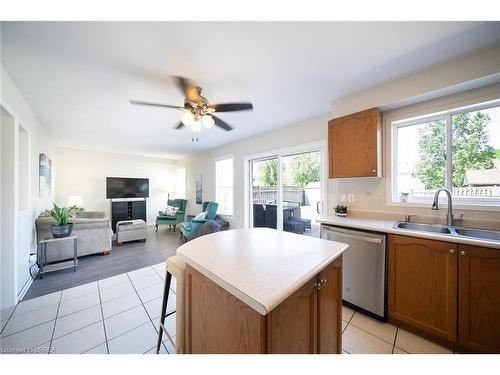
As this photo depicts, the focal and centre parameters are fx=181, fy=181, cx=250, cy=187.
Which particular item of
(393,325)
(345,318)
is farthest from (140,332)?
(393,325)

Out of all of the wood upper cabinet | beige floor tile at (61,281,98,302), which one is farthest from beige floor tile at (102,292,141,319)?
the wood upper cabinet

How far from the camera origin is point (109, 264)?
3016mm

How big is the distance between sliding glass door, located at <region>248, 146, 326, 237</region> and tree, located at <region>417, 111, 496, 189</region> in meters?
1.14

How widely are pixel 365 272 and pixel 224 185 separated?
3.72 metres

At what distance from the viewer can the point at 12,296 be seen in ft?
6.31

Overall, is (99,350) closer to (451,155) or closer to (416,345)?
(416,345)

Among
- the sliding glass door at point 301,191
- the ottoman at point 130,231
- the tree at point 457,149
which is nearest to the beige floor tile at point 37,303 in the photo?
the ottoman at point 130,231

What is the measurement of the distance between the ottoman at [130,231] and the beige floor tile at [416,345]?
4.72 m

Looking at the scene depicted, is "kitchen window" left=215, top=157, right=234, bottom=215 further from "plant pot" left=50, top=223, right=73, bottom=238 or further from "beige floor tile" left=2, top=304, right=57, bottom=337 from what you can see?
"beige floor tile" left=2, top=304, right=57, bottom=337

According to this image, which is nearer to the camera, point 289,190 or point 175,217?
point 289,190

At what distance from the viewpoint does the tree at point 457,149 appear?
1.70m

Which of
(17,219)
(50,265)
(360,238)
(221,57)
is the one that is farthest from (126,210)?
(360,238)

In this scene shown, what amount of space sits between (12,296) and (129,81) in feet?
8.51

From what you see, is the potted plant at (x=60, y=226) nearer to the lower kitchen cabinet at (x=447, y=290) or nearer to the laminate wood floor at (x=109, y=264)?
the laminate wood floor at (x=109, y=264)
